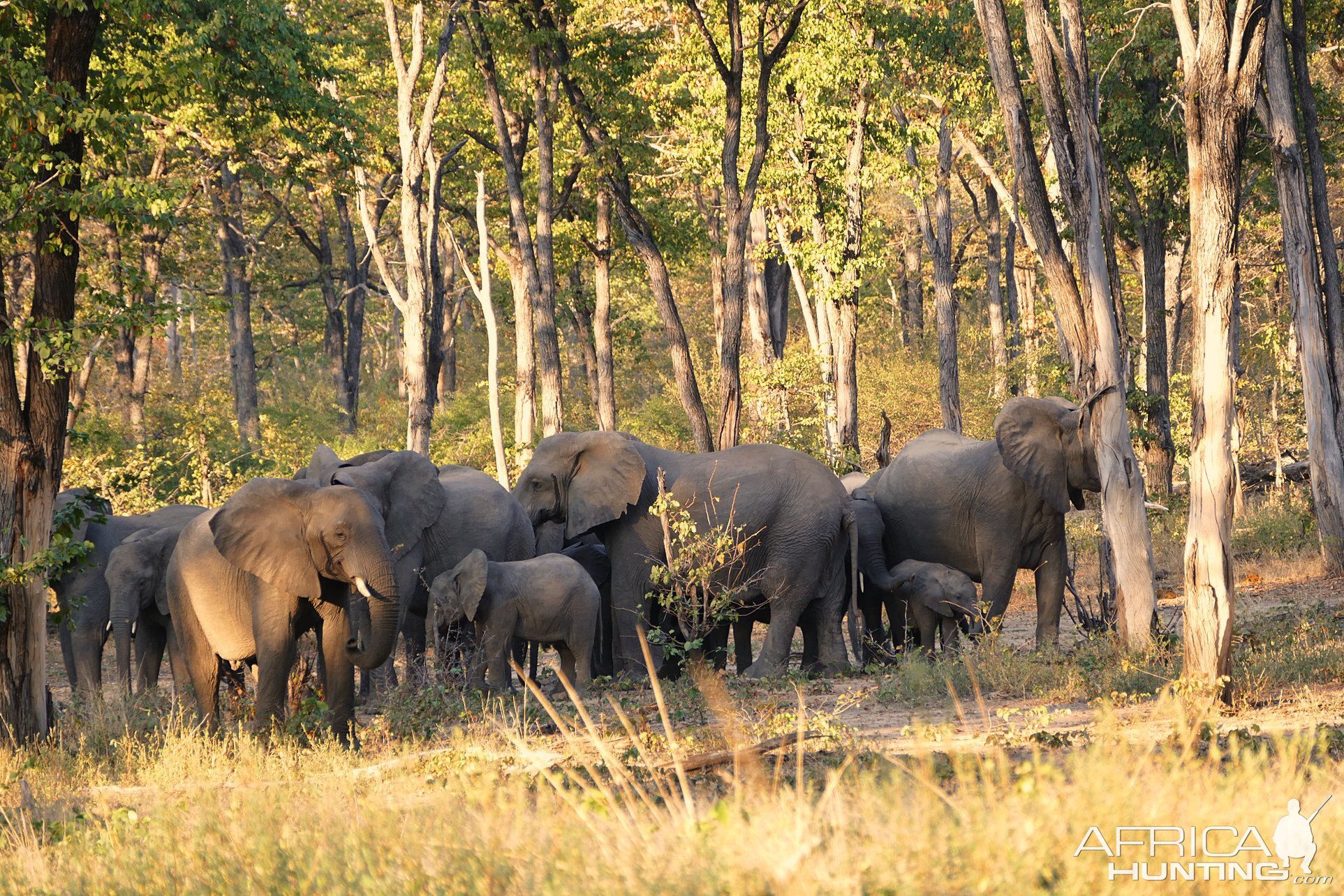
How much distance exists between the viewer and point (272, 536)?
9852mm

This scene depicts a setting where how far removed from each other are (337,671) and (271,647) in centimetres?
51

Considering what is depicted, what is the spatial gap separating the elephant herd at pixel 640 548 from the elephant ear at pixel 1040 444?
0.06 ft

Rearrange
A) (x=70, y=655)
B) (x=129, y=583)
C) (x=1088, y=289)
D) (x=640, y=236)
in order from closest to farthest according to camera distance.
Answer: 1. (x=1088, y=289)
2. (x=129, y=583)
3. (x=70, y=655)
4. (x=640, y=236)

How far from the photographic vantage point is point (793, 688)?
12.3 metres

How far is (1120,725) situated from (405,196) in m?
17.4

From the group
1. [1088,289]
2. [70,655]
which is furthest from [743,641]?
[70,655]

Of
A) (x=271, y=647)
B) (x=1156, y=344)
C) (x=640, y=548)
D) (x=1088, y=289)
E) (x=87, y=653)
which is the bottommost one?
(x=87, y=653)

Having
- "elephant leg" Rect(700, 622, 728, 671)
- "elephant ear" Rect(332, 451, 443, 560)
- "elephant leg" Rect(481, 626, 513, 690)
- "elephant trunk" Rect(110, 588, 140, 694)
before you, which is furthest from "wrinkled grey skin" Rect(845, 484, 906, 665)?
"elephant trunk" Rect(110, 588, 140, 694)

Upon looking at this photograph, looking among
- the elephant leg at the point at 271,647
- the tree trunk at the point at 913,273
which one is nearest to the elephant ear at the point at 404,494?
the elephant leg at the point at 271,647

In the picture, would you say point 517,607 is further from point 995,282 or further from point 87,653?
point 995,282

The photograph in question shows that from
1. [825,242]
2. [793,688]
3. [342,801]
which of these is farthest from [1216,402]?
[825,242]

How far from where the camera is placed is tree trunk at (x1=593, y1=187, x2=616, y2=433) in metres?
27.7

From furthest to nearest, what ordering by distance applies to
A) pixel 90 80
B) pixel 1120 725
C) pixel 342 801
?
pixel 90 80 → pixel 1120 725 → pixel 342 801

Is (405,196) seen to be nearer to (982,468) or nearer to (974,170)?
(982,468)
